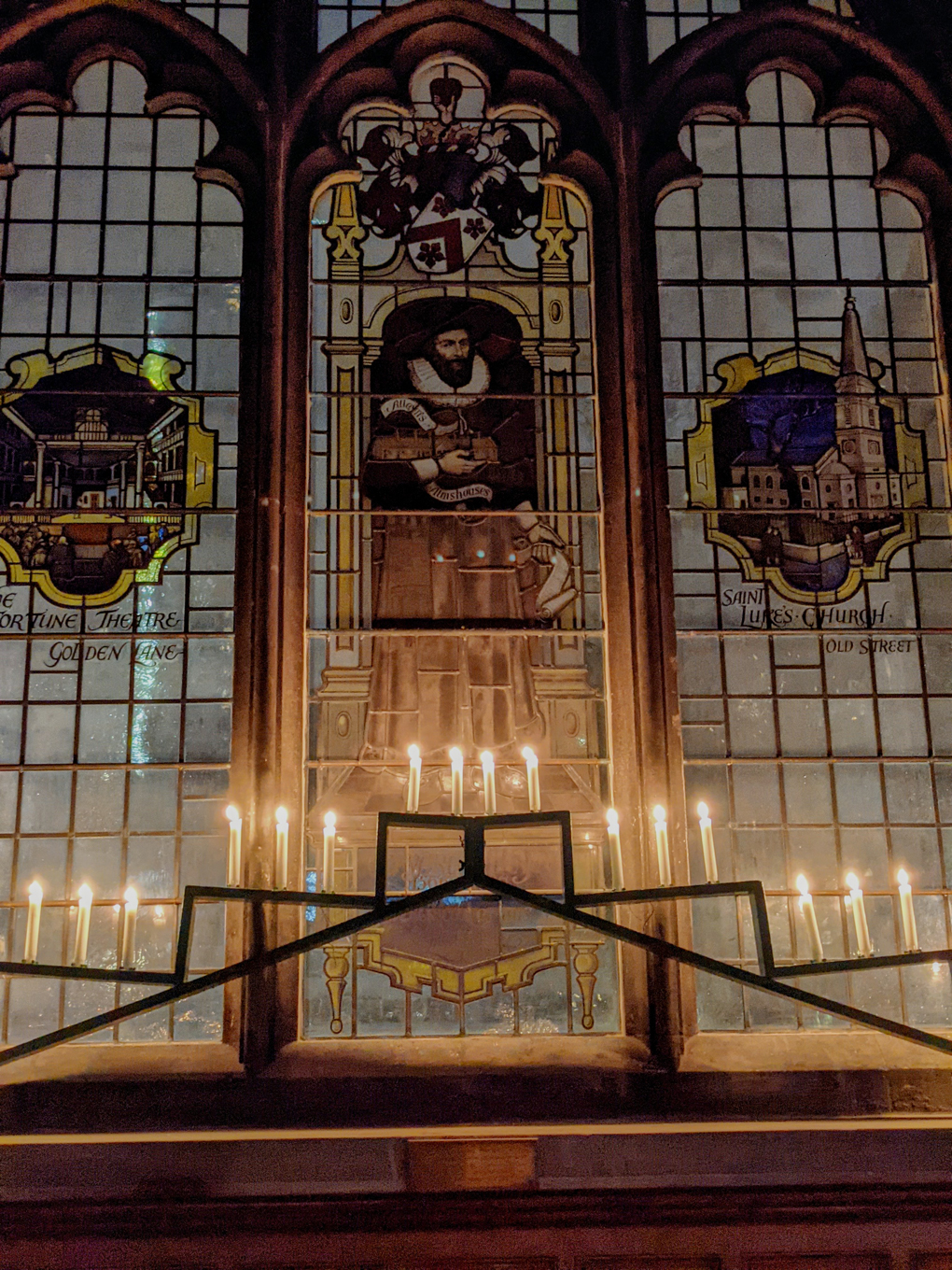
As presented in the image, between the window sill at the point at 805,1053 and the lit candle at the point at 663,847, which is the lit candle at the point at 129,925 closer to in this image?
the lit candle at the point at 663,847

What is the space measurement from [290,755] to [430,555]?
0.83 m

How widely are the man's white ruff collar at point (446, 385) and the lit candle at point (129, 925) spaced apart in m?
2.03

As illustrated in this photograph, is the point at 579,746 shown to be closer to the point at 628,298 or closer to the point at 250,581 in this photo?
the point at 250,581

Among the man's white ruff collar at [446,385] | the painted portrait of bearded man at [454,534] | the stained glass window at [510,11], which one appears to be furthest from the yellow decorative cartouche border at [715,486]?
the stained glass window at [510,11]

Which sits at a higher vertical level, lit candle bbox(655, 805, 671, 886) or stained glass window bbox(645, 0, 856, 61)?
stained glass window bbox(645, 0, 856, 61)

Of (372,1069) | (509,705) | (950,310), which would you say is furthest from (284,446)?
(950,310)

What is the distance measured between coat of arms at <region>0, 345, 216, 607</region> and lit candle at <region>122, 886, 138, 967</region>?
1.20 meters

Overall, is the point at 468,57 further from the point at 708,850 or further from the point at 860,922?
the point at 860,922

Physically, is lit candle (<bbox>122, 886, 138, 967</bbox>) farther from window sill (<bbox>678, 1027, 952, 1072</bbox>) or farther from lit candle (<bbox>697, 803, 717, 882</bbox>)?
Result: window sill (<bbox>678, 1027, 952, 1072</bbox>)

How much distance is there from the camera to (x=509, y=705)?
160 inches

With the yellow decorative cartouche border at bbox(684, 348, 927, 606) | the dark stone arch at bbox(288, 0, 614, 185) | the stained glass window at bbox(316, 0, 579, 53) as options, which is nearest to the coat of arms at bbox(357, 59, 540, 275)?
the dark stone arch at bbox(288, 0, 614, 185)

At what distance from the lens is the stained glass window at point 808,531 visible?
13.0ft

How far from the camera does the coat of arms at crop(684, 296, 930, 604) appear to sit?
4.25m

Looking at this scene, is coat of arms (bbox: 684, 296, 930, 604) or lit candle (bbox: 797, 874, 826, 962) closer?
lit candle (bbox: 797, 874, 826, 962)
